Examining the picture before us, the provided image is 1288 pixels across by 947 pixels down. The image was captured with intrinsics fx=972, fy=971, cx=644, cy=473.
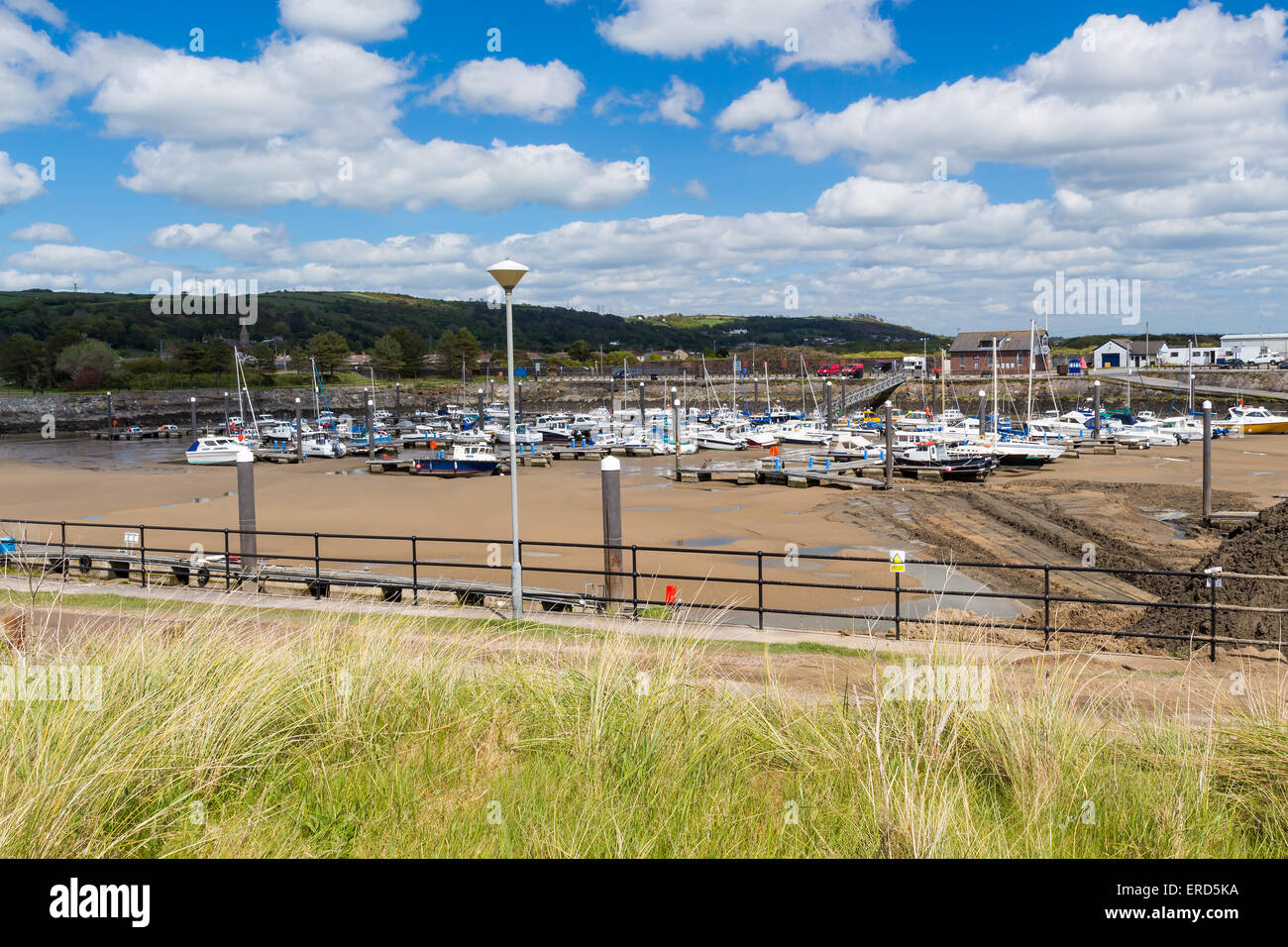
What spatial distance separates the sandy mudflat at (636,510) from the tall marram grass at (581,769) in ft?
34.6

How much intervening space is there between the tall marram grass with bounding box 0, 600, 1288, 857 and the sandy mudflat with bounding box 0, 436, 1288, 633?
1053 cm

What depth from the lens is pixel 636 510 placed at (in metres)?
36.2

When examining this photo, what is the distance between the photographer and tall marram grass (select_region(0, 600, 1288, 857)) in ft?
16.0

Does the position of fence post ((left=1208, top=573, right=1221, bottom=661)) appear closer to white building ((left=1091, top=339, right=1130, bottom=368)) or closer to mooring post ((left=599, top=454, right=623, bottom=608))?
mooring post ((left=599, top=454, right=623, bottom=608))

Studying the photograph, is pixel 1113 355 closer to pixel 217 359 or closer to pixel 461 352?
pixel 461 352

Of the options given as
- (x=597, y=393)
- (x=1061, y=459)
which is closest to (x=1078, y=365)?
(x=597, y=393)

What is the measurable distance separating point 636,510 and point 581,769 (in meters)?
30.4

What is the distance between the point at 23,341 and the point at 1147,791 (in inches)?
5592

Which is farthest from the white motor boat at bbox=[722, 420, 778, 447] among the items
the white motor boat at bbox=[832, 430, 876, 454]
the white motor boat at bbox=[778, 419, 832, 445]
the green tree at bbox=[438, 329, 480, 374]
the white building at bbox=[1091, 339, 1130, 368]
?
the green tree at bbox=[438, 329, 480, 374]

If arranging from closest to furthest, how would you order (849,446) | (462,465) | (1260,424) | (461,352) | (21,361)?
(462,465), (849,446), (1260,424), (21,361), (461,352)

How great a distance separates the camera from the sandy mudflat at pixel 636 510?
78.3 feet

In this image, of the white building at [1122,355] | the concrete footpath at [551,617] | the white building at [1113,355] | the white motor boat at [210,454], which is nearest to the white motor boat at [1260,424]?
the white building at [1122,355]

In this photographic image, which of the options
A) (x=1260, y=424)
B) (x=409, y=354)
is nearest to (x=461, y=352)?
(x=409, y=354)
